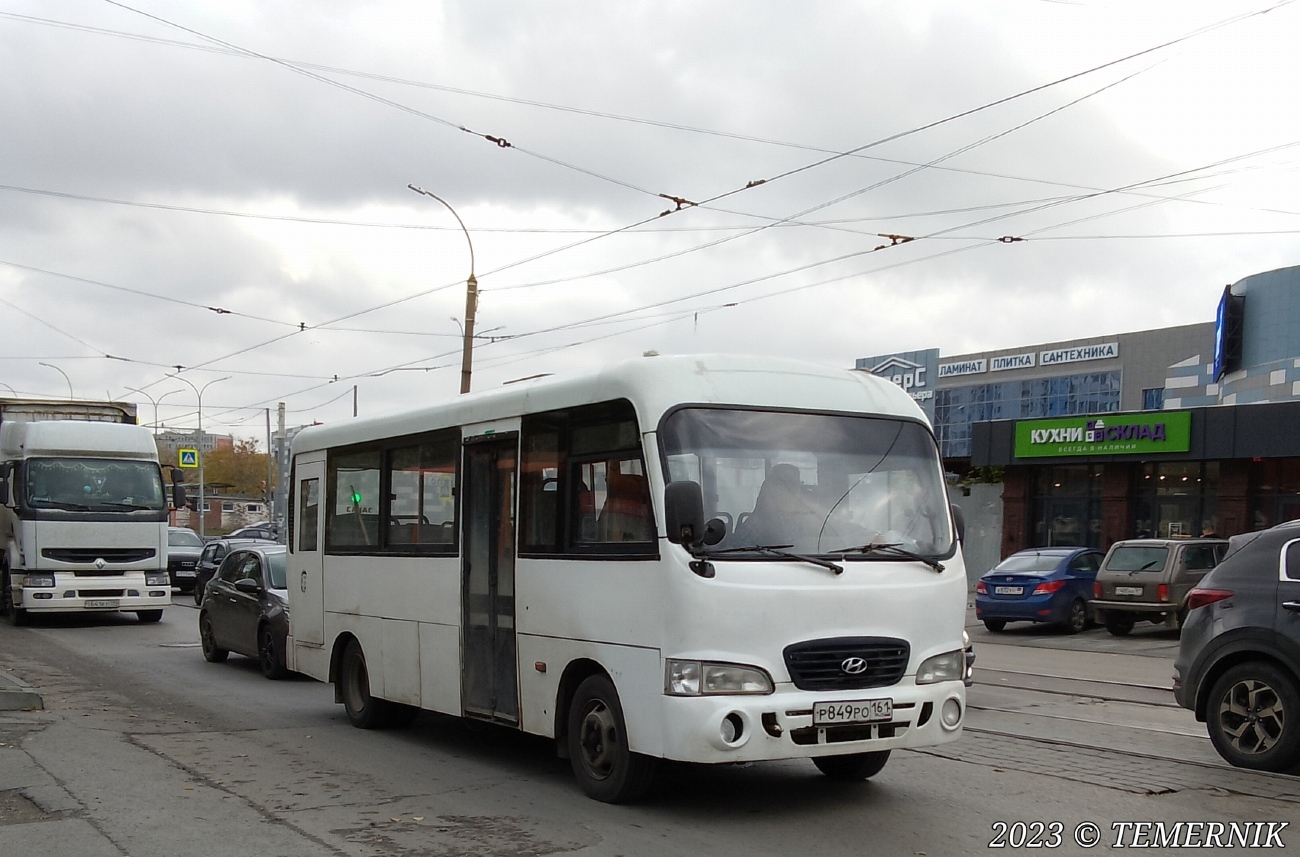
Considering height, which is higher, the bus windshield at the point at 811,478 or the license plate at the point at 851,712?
the bus windshield at the point at 811,478

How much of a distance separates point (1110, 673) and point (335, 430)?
10.7 m

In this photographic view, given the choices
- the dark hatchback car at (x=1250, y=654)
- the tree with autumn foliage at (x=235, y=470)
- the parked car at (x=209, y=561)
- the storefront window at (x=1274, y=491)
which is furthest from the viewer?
the tree with autumn foliage at (x=235, y=470)

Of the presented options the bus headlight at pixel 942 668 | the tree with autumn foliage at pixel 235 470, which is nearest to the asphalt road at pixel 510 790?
the bus headlight at pixel 942 668

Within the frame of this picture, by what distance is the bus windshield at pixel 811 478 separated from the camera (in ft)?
24.7

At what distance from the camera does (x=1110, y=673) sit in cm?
1706

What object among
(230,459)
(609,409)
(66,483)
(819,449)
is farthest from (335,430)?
(230,459)

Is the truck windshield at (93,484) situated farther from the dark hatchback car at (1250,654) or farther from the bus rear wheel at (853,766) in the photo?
the dark hatchback car at (1250,654)

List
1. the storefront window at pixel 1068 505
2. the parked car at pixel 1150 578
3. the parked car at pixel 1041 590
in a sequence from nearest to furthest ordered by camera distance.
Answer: the parked car at pixel 1150 578 → the parked car at pixel 1041 590 → the storefront window at pixel 1068 505

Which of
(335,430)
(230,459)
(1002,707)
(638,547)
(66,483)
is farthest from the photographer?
(230,459)

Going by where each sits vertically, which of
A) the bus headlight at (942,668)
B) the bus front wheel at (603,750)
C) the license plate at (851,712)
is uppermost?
the bus headlight at (942,668)

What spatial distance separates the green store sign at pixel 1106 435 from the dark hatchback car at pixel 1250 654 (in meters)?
22.9

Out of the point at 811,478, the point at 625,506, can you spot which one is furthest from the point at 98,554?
the point at 811,478

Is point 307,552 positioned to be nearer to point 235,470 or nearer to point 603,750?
point 603,750

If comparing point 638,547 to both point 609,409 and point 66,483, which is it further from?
point 66,483
